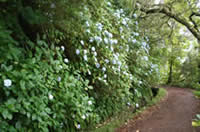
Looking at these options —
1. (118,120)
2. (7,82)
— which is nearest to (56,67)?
(7,82)

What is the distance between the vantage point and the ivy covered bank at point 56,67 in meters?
2.12

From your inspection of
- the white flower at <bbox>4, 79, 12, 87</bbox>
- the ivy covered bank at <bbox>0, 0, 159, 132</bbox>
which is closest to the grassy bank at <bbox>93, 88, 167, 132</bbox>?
the ivy covered bank at <bbox>0, 0, 159, 132</bbox>

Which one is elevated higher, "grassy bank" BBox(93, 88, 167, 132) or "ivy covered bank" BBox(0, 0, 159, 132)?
"ivy covered bank" BBox(0, 0, 159, 132)

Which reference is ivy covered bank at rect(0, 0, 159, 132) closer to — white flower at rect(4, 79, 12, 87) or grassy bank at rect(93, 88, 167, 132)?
white flower at rect(4, 79, 12, 87)

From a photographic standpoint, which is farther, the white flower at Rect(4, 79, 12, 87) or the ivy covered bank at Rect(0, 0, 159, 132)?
the ivy covered bank at Rect(0, 0, 159, 132)

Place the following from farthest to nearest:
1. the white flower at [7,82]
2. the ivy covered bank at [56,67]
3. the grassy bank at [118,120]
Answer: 1. the grassy bank at [118,120]
2. the ivy covered bank at [56,67]
3. the white flower at [7,82]

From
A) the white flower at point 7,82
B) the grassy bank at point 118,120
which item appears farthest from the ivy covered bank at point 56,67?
the grassy bank at point 118,120

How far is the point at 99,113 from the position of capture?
3.75 m

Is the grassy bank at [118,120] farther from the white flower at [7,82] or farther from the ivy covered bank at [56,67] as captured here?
the white flower at [7,82]

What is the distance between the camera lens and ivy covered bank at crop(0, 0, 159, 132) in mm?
2123

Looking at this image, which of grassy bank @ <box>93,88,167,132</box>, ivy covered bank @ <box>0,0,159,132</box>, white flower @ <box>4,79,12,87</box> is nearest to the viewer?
white flower @ <box>4,79,12,87</box>

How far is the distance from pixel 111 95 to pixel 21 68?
7.15ft

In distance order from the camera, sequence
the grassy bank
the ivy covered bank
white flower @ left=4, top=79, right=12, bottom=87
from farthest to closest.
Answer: the grassy bank
the ivy covered bank
white flower @ left=4, top=79, right=12, bottom=87

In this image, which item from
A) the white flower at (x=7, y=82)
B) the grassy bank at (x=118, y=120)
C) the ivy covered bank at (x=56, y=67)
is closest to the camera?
the white flower at (x=7, y=82)
